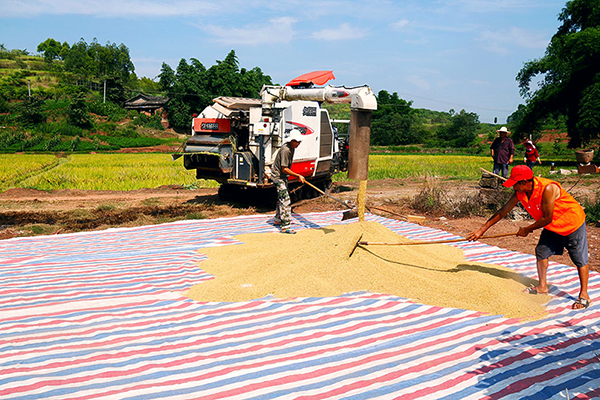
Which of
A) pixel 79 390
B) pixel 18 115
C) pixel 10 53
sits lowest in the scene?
pixel 79 390

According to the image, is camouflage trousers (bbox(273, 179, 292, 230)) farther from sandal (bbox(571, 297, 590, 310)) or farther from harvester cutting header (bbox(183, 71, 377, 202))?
sandal (bbox(571, 297, 590, 310))

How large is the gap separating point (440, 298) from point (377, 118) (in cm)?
4869

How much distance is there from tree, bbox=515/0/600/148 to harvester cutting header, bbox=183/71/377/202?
598 inches

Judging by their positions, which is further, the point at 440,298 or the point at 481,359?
the point at 440,298

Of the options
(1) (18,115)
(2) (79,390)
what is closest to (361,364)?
(2) (79,390)

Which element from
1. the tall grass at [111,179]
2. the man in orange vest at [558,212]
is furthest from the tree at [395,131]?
the man in orange vest at [558,212]

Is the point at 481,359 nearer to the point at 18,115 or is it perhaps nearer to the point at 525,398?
the point at 525,398

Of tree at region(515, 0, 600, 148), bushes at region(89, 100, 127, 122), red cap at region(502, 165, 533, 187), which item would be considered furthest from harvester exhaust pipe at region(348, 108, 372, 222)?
bushes at region(89, 100, 127, 122)

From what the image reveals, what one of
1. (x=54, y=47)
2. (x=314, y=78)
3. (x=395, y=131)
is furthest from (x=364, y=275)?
(x=54, y=47)

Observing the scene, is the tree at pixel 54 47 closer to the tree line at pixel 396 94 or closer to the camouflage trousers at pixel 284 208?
the tree line at pixel 396 94

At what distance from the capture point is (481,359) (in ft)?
9.56

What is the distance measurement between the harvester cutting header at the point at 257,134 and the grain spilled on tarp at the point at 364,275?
285cm

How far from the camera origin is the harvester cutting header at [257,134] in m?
8.00

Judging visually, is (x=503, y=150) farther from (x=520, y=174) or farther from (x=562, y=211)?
(x=520, y=174)
